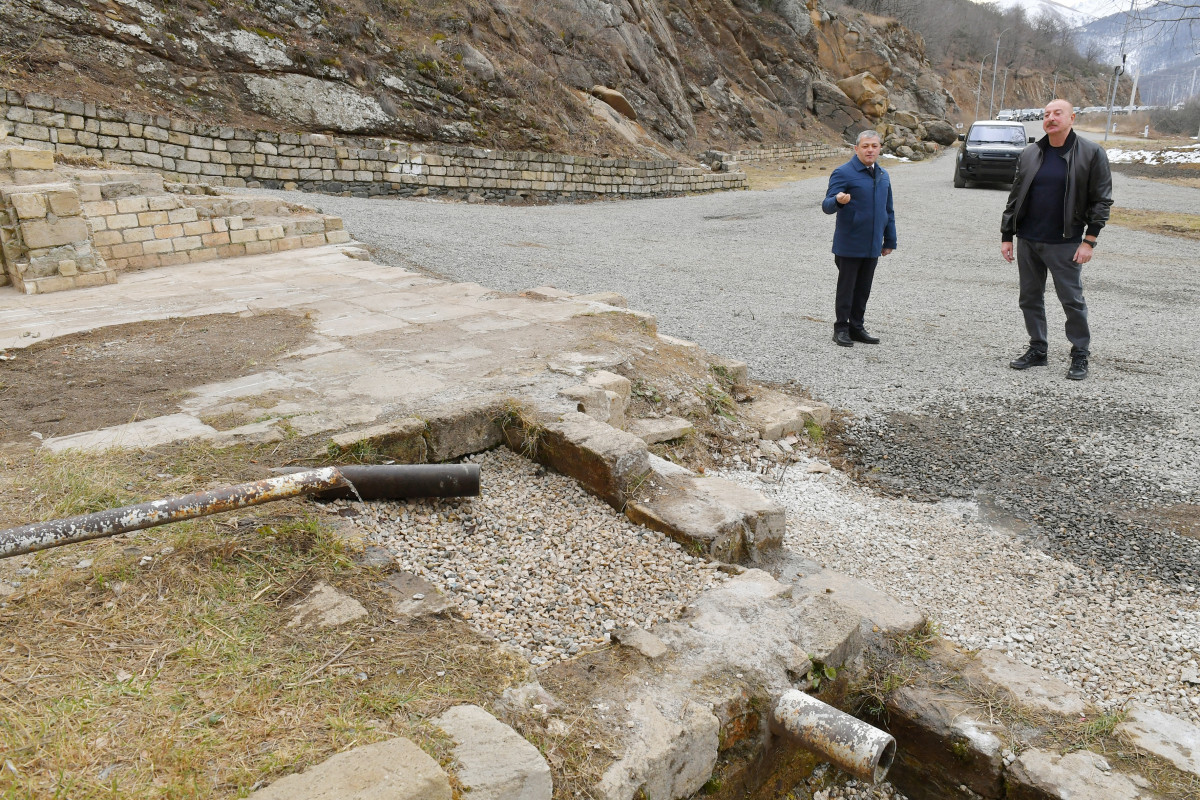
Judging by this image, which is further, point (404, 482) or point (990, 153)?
point (990, 153)

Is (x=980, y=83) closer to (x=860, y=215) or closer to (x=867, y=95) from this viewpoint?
(x=867, y=95)

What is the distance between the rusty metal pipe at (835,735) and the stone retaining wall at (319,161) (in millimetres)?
14583

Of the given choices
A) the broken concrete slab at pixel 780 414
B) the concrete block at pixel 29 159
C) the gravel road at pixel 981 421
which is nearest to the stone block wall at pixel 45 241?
the concrete block at pixel 29 159

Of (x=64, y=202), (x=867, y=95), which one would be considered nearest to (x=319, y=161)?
(x=64, y=202)

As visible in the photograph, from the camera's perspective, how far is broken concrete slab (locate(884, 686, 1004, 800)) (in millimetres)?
2721

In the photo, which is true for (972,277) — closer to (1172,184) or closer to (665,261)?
(665,261)

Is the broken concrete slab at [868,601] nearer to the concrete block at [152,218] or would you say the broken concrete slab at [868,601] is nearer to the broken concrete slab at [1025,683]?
the broken concrete slab at [1025,683]

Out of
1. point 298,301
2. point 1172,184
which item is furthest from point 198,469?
point 1172,184

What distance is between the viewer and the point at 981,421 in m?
5.48

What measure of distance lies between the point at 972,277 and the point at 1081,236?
4.41 m

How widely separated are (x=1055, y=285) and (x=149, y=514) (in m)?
6.43

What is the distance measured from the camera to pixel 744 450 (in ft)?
17.2

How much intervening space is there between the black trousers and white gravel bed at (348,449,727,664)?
4322 millimetres

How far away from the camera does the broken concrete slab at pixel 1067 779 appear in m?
2.48
